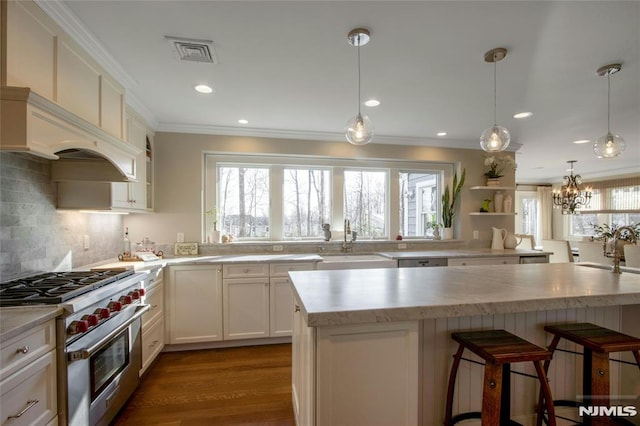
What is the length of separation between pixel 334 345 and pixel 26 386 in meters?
1.33

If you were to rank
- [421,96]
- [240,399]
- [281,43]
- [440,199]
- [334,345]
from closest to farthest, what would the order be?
[334,345], [281,43], [240,399], [421,96], [440,199]

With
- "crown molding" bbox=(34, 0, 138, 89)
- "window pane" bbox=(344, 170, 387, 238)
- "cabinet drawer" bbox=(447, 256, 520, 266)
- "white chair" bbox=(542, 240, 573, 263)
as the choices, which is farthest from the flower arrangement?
"crown molding" bbox=(34, 0, 138, 89)

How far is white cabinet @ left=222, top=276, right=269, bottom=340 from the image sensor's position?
306 cm

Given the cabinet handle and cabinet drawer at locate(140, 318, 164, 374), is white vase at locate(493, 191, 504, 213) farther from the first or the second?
the cabinet handle

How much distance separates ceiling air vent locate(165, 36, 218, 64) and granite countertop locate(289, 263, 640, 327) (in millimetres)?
1580

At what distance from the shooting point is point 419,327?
1.47 meters

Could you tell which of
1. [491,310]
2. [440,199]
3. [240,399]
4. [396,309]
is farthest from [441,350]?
[440,199]

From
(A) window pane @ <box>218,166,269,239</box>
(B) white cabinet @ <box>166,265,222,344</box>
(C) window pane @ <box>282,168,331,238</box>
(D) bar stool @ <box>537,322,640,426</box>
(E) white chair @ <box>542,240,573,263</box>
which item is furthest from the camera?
(E) white chair @ <box>542,240,573,263</box>

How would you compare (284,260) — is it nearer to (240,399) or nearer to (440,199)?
(240,399)

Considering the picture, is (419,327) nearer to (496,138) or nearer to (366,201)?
(496,138)

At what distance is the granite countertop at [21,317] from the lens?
1.13 m

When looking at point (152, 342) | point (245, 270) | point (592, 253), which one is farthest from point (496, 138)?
point (592, 253)

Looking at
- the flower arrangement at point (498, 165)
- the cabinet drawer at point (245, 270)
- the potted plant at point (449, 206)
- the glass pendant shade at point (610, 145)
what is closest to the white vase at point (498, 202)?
the flower arrangement at point (498, 165)

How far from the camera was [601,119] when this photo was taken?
3252 millimetres
